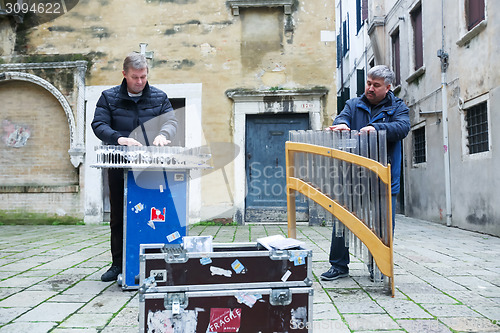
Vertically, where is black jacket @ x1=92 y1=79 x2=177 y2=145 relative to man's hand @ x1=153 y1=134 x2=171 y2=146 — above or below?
above

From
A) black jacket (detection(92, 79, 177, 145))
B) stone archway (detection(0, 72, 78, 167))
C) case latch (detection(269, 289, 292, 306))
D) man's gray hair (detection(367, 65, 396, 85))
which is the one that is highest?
stone archway (detection(0, 72, 78, 167))

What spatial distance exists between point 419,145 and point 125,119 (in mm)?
9445

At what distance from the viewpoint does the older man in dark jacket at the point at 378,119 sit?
3289mm

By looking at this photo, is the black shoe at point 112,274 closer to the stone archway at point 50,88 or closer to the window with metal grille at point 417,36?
the stone archway at point 50,88

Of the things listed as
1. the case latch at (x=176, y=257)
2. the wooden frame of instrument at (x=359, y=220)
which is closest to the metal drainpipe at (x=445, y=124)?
the wooden frame of instrument at (x=359, y=220)

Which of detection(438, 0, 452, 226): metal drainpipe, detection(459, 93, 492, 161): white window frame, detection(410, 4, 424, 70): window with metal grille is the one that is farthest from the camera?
detection(410, 4, 424, 70): window with metal grille

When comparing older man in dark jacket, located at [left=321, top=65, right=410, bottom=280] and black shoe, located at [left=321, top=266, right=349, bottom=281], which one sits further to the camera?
black shoe, located at [left=321, top=266, right=349, bottom=281]

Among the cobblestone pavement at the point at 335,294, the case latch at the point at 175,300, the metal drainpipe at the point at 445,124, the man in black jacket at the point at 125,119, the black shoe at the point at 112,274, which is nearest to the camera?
the case latch at the point at 175,300

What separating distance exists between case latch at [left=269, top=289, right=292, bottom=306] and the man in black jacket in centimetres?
169

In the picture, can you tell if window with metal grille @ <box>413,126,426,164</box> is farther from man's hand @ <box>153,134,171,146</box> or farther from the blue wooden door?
man's hand @ <box>153,134,171,146</box>

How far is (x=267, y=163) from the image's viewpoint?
335 inches

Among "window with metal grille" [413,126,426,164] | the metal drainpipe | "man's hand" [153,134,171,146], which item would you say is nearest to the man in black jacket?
"man's hand" [153,134,171,146]

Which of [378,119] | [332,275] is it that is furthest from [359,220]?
[378,119]

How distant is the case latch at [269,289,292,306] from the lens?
209cm
